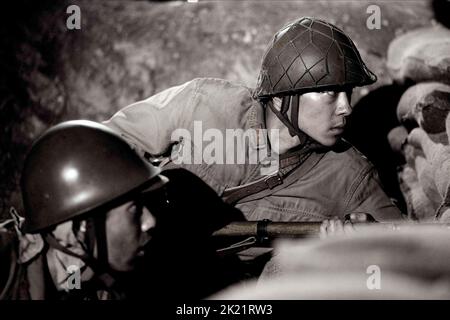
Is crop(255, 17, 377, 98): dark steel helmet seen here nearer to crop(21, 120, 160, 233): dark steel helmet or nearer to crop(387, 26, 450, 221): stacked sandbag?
crop(387, 26, 450, 221): stacked sandbag

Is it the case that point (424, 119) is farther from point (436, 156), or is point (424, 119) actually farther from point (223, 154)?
point (223, 154)

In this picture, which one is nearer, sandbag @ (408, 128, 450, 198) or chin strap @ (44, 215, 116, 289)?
chin strap @ (44, 215, 116, 289)

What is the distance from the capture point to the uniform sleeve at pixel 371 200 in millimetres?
3197

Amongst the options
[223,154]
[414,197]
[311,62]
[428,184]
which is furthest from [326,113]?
[414,197]

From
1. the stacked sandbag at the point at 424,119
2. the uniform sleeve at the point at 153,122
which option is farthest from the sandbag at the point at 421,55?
the uniform sleeve at the point at 153,122

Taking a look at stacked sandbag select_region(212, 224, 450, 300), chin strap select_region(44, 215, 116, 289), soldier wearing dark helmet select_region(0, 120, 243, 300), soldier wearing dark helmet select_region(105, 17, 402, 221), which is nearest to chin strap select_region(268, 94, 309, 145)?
soldier wearing dark helmet select_region(105, 17, 402, 221)

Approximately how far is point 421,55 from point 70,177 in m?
3.24

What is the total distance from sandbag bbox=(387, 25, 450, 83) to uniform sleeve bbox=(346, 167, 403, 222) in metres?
1.22

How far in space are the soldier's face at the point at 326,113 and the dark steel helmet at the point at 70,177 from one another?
128cm

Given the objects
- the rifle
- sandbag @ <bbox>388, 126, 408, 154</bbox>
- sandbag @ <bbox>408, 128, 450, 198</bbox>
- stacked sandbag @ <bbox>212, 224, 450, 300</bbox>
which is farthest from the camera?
sandbag @ <bbox>388, 126, 408, 154</bbox>

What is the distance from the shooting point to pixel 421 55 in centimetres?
419

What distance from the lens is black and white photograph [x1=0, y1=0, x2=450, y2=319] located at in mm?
2395
